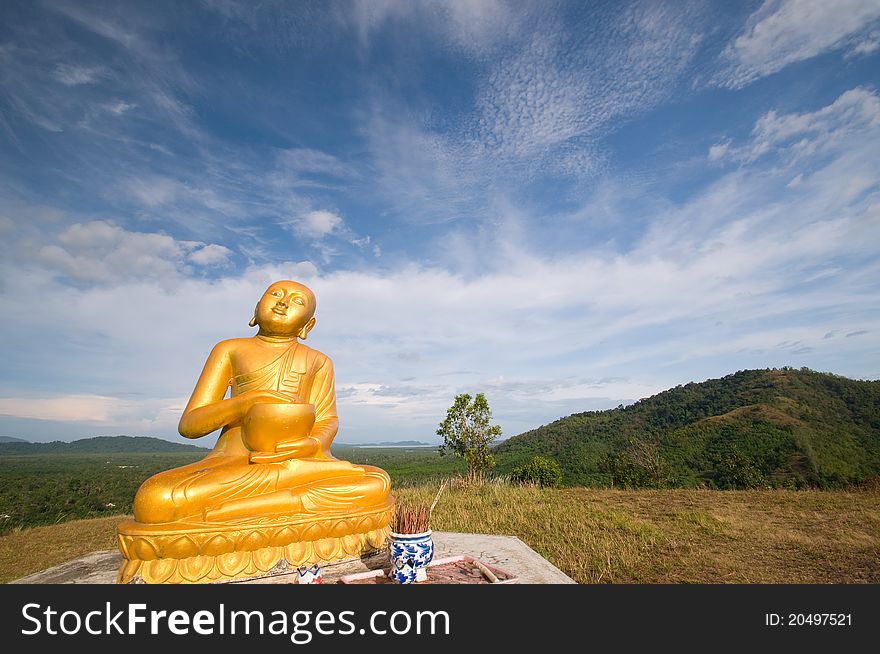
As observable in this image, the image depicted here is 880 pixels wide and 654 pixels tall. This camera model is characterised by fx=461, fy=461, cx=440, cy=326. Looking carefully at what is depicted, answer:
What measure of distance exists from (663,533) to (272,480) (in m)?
5.41

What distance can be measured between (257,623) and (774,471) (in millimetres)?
18691

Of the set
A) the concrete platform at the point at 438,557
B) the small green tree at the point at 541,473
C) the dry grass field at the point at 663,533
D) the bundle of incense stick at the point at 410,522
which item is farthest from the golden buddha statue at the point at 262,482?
the small green tree at the point at 541,473

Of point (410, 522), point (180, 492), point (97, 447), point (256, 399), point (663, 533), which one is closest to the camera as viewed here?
point (410, 522)

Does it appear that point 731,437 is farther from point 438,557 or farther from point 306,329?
point 306,329

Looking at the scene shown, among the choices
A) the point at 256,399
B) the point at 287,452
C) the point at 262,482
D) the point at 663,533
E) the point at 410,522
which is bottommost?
the point at 663,533

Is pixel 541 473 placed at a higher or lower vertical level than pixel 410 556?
higher

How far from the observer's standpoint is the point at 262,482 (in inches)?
183

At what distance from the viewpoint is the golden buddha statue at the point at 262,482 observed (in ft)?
13.6

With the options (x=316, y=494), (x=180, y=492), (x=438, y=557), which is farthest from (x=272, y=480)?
(x=438, y=557)

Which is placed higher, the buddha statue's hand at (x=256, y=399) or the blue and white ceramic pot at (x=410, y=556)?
the buddha statue's hand at (x=256, y=399)

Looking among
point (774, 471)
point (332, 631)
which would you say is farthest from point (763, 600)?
point (774, 471)

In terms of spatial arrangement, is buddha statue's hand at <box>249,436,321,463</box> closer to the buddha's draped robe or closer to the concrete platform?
the buddha's draped robe

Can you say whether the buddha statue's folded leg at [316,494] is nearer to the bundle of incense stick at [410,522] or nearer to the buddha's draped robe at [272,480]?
the buddha's draped robe at [272,480]

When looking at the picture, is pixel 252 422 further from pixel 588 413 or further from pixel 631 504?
pixel 588 413
